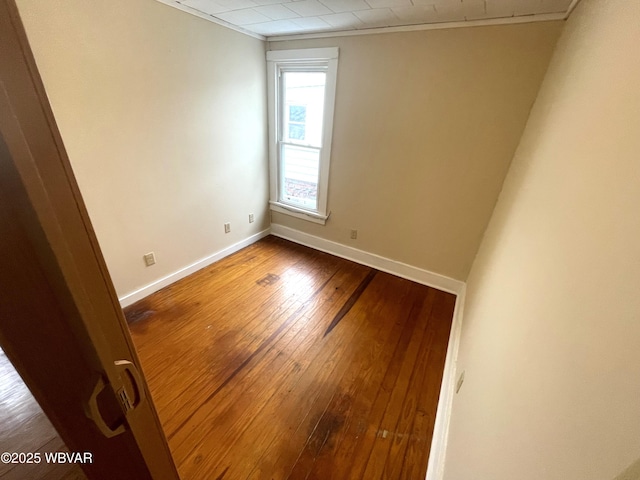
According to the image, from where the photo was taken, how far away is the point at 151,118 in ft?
6.82

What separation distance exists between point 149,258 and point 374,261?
229 cm

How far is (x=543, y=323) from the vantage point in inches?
27.2

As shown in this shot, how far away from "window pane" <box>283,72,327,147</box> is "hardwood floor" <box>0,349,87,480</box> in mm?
2848

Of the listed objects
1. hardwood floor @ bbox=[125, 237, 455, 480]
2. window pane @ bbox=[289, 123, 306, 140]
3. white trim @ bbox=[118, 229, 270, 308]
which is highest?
window pane @ bbox=[289, 123, 306, 140]

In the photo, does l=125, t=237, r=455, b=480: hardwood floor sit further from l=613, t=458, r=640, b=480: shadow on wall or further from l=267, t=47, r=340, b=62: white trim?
l=267, t=47, r=340, b=62: white trim

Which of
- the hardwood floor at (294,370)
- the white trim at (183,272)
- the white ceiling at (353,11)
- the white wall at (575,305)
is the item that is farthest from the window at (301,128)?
the white wall at (575,305)

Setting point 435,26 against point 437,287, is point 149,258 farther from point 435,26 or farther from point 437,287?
point 435,26

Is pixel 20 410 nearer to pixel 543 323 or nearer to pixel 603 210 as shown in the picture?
pixel 543 323

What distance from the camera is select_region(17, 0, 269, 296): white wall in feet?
5.37

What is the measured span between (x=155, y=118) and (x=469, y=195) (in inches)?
108

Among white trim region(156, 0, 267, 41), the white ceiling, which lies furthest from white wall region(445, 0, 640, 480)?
white trim region(156, 0, 267, 41)

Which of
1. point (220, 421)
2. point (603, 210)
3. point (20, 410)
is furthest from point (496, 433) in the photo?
point (20, 410)

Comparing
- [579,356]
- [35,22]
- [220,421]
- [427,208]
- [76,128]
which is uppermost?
[35,22]

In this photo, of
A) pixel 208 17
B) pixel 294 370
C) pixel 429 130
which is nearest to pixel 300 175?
pixel 429 130
